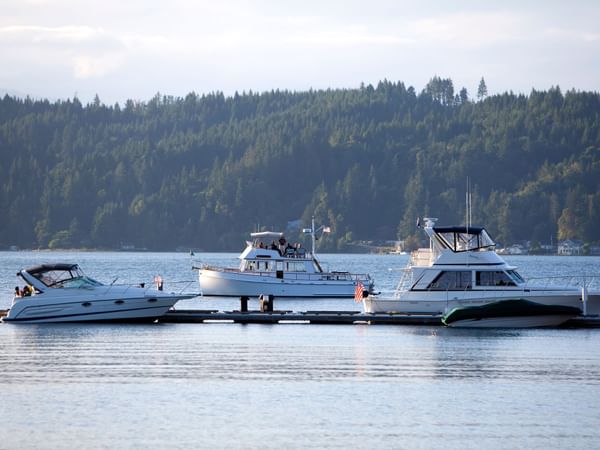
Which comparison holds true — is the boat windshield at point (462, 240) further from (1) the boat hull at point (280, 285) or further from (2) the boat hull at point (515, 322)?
(1) the boat hull at point (280, 285)

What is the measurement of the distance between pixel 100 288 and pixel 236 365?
52.5ft

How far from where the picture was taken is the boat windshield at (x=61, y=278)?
197 ft

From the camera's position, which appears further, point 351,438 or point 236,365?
point 236,365

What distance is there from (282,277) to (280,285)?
67cm

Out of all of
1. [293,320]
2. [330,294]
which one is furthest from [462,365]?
[330,294]

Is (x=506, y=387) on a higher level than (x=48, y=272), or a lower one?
lower

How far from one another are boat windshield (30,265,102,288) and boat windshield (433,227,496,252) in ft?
55.6

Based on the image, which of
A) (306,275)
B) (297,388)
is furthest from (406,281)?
(306,275)

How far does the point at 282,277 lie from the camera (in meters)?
88.2

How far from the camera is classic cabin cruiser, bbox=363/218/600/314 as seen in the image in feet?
200

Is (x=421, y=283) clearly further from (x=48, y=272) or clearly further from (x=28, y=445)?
(x=28, y=445)

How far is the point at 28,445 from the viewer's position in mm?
32219

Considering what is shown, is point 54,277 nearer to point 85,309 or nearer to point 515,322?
point 85,309

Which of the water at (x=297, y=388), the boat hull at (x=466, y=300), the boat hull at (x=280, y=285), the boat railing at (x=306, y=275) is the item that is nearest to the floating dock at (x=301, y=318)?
the water at (x=297, y=388)
